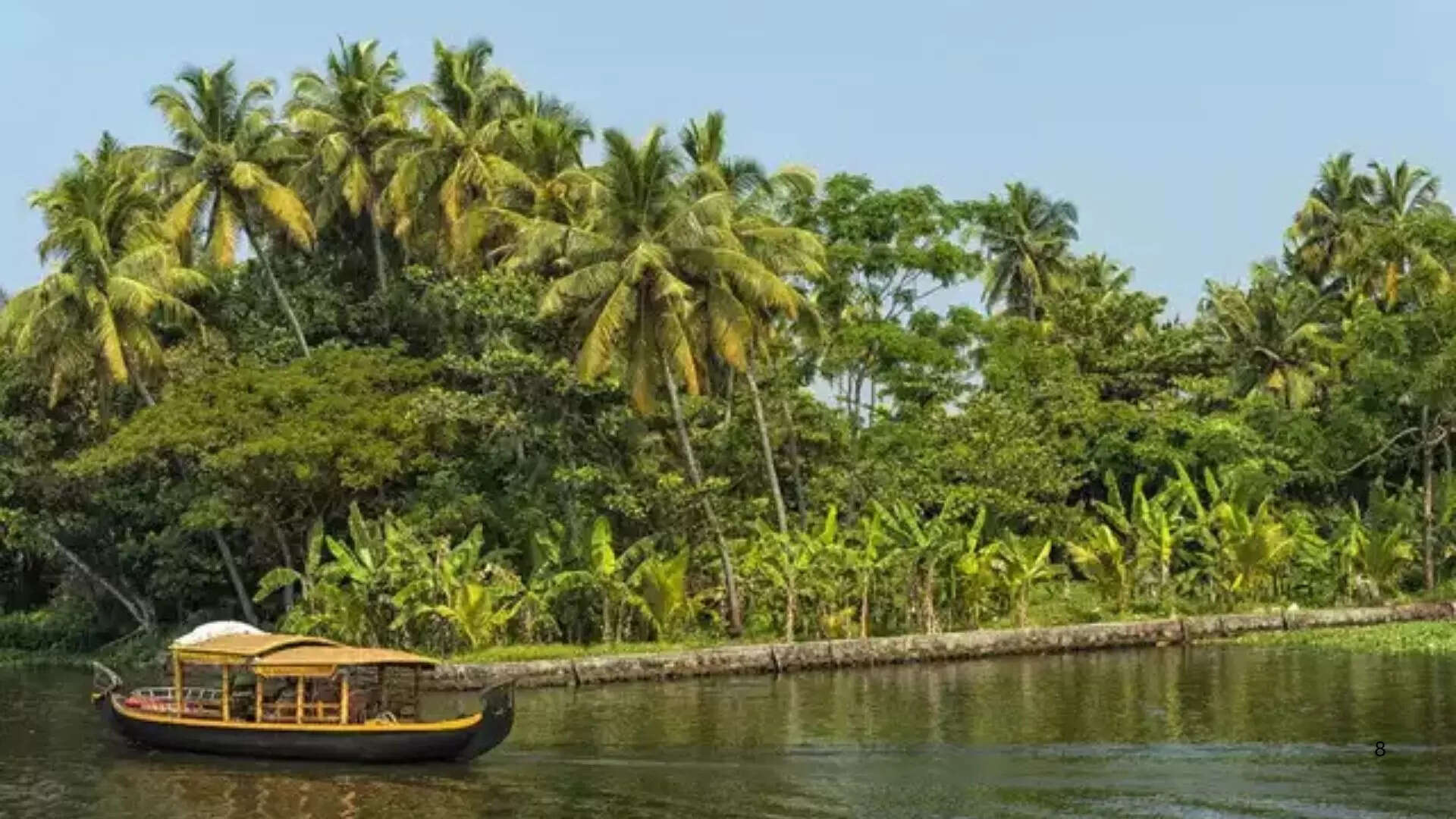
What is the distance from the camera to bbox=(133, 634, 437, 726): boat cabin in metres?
22.2

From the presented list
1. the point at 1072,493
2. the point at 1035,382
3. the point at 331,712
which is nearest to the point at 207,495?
the point at 331,712

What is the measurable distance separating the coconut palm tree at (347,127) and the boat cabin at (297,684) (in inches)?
770

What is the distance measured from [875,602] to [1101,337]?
60.1 feet

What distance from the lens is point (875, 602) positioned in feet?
118

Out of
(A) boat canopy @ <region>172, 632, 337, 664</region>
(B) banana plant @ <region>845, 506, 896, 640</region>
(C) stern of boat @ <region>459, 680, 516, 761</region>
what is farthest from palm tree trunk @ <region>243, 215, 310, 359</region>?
(C) stern of boat @ <region>459, 680, 516, 761</region>

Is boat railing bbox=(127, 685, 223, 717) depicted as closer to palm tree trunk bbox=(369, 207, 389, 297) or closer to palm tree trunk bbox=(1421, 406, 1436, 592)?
palm tree trunk bbox=(369, 207, 389, 297)

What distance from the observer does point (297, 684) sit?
74.1 feet

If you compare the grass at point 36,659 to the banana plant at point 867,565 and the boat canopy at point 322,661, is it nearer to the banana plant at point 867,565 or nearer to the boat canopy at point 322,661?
the banana plant at point 867,565

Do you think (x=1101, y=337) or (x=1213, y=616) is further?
(x=1101, y=337)

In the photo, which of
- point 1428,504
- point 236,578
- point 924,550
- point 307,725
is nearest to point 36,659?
point 236,578

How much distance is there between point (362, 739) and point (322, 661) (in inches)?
54.0

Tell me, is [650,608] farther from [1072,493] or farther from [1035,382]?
[1072,493]

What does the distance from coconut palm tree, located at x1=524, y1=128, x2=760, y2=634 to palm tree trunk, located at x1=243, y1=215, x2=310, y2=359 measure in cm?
899

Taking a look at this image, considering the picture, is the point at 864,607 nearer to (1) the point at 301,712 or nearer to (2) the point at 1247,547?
(2) the point at 1247,547
